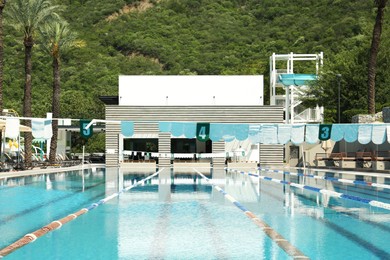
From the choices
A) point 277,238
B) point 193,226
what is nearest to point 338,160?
point 193,226

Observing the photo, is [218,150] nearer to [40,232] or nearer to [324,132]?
[324,132]

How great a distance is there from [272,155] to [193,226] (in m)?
38.3

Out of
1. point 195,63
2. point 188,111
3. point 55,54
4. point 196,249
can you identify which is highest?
point 195,63

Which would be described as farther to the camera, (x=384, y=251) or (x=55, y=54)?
(x=55, y=54)

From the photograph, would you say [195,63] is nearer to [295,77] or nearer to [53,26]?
[295,77]

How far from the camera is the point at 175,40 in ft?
268

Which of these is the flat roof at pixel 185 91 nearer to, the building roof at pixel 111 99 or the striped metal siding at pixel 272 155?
the building roof at pixel 111 99

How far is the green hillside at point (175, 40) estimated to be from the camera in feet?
218

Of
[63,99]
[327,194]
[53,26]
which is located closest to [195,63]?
[63,99]

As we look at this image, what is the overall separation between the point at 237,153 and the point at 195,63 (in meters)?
31.9

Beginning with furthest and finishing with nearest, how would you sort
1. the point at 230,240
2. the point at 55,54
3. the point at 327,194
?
1. the point at 55,54
2. the point at 327,194
3. the point at 230,240

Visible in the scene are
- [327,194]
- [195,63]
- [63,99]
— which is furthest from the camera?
[195,63]

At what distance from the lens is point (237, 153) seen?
159 ft

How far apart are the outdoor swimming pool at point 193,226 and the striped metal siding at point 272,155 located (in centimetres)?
3096
